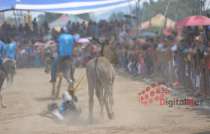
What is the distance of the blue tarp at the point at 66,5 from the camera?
16.2 meters

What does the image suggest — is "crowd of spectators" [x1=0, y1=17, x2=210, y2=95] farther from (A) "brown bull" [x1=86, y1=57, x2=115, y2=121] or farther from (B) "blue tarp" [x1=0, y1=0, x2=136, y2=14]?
(B) "blue tarp" [x1=0, y1=0, x2=136, y2=14]

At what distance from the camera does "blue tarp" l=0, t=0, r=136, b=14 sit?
16234 mm

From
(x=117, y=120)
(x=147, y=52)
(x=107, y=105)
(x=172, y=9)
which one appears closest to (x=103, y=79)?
(x=107, y=105)

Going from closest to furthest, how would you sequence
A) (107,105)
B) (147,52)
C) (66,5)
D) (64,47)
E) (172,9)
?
(107,105)
(64,47)
(66,5)
(147,52)
(172,9)

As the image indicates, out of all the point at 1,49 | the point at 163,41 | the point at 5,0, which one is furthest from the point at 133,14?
the point at 1,49

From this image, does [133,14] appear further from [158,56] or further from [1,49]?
[1,49]

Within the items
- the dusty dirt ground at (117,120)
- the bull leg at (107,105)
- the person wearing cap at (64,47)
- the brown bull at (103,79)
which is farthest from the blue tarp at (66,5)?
the bull leg at (107,105)

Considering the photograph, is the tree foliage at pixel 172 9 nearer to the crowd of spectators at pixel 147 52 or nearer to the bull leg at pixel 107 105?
the crowd of spectators at pixel 147 52

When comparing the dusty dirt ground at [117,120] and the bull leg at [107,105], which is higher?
the bull leg at [107,105]

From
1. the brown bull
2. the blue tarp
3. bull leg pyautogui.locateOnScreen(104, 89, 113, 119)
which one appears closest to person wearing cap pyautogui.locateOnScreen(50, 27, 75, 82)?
the blue tarp

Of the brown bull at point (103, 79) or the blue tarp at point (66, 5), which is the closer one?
the brown bull at point (103, 79)

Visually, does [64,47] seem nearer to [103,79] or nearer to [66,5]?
[66,5]

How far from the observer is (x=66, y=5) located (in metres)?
17.1

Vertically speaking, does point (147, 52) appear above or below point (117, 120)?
above
